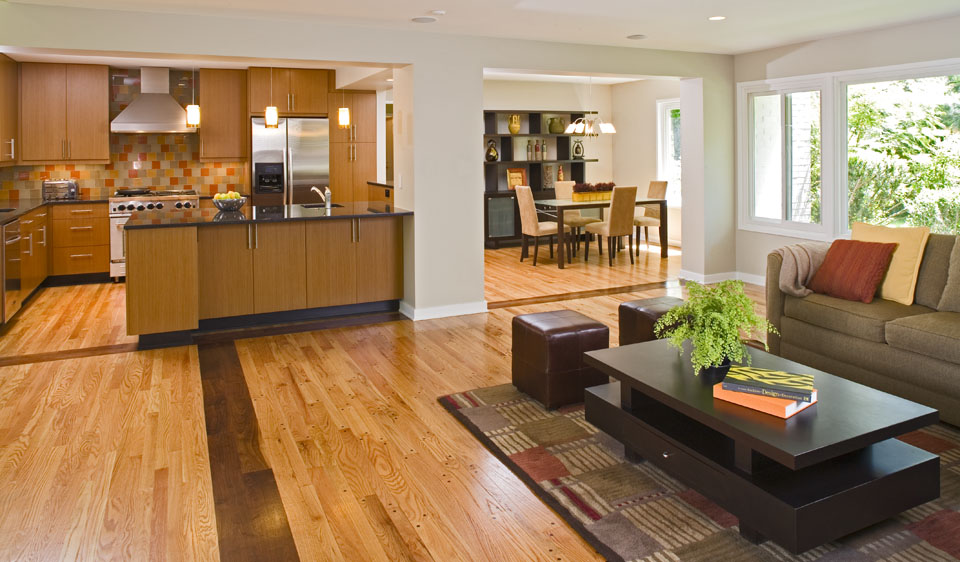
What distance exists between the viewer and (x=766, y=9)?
526 centimetres

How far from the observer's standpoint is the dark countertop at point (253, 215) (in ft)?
17.4

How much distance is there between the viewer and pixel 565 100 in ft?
36.7

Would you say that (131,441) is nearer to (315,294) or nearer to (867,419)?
(315,294)

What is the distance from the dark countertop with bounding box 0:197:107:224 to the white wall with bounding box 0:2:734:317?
6.48 feet

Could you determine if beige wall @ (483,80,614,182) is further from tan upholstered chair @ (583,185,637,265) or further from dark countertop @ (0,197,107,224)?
dark countertop @ (0,197,107,224)

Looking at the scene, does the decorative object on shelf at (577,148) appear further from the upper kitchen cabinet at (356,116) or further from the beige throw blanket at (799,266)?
the beige throw blanket at (799,266)

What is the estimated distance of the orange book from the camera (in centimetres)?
255

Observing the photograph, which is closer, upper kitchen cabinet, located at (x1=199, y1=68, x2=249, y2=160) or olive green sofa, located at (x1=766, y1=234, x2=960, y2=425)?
olive green sofa, located at (x1=766, y1=234, x2=960, y2=425)

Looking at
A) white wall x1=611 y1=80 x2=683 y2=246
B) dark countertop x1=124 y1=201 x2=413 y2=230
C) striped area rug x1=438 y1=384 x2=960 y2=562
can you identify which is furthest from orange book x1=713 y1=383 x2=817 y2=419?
white wall x1=611 y1=80 x2=683 y2=246

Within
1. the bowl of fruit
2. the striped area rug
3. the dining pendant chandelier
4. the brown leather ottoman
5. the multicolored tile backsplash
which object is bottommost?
the striped area rug

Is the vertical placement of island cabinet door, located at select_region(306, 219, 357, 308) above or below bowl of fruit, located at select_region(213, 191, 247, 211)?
below

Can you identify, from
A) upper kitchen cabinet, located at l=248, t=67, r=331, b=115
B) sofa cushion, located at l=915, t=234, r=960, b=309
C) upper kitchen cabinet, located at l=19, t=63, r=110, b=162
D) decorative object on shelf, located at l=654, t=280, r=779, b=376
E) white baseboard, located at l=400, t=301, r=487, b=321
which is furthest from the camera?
upper kitchen cabinet, located at l=248, t=67, r=331, b=115

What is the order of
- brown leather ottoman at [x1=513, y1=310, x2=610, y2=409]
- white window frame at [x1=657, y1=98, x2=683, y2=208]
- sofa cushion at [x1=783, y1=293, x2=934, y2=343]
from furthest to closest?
1. white window frame at [x1=657, y1=98, x2=683, y2=208]
2. sofa cushion at [x1=783, y1=293, x2=934, y2=343]
3. brown leather ottoman at [x1=513, y1=310, x2=610, y2=409]

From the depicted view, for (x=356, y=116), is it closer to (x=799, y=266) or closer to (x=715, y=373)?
(x=799, y=266)
